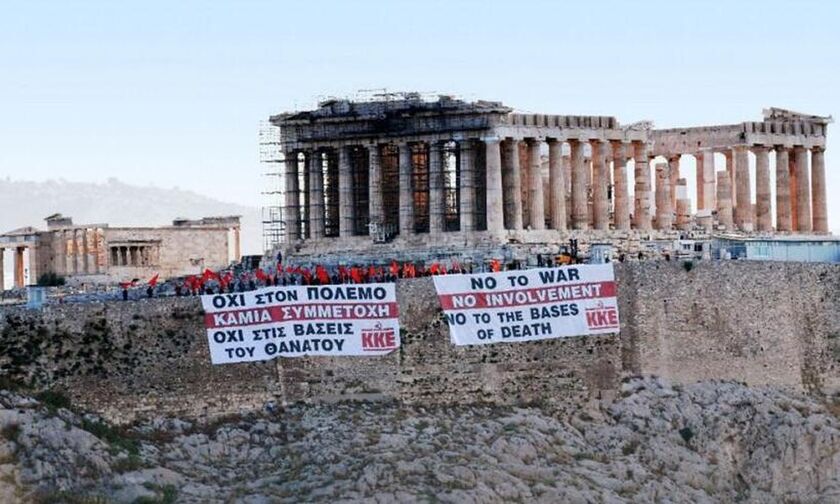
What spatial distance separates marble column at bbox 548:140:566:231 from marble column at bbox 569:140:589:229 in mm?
687

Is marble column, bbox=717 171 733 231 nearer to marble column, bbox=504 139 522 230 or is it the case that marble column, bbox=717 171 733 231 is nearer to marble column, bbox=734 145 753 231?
marble column, bbox=734 145 753 231

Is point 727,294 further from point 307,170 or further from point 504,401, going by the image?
point 307,170

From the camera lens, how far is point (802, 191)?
391 feet

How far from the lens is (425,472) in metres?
83.6

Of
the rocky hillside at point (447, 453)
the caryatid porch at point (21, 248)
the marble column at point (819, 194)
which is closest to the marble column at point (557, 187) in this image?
the marble column at point (819, 194)

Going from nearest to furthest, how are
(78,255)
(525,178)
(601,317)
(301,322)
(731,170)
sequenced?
(301,322) < (601,317) < (525,178) < (731,170) < (78,255)

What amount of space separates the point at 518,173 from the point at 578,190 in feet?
13.2

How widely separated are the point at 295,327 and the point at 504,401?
8678 mm

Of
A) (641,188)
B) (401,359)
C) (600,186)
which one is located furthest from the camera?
(641,188)

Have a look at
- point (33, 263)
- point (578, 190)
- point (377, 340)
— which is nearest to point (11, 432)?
point (377, 340)

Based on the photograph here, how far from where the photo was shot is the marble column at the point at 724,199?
11762 cm

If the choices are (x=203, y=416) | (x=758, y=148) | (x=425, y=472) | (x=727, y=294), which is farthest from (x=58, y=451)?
(x=758, y=148)

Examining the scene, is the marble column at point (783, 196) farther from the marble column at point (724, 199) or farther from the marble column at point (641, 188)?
the marble column at point (641, 188)

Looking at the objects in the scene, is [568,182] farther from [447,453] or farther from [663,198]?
[447,453]
